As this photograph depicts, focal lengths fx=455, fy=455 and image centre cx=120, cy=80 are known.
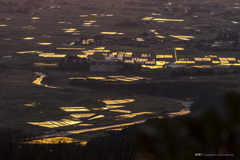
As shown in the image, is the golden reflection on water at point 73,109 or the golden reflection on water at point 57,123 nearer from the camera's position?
the golden reflection on water at point 57,123

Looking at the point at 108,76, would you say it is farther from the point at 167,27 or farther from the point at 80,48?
the point at 167,27

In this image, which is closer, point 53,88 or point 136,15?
point 53,88

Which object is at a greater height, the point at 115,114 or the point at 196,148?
the point at 196,148

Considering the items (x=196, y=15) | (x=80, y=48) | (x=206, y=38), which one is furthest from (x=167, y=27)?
(x=80, y=48)

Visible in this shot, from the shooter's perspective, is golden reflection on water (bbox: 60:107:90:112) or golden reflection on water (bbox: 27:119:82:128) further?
golden reflection on water (bbox: 60:107:90:112)

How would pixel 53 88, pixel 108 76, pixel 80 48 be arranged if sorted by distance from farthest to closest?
pixel 80 48
pixel 108 76
pixel 53 88

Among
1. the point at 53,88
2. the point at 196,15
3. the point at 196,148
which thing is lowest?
the point at 196,15

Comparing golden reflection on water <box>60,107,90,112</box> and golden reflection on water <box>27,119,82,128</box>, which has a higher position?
golden reflection on water <box>27,119,82,128</box>

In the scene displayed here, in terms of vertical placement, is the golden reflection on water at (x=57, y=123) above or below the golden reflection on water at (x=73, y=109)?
above

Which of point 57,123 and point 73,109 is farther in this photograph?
point 73,109

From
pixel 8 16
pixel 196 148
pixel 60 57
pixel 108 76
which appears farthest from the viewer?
pixel 8 16

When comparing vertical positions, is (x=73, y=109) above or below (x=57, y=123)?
below
